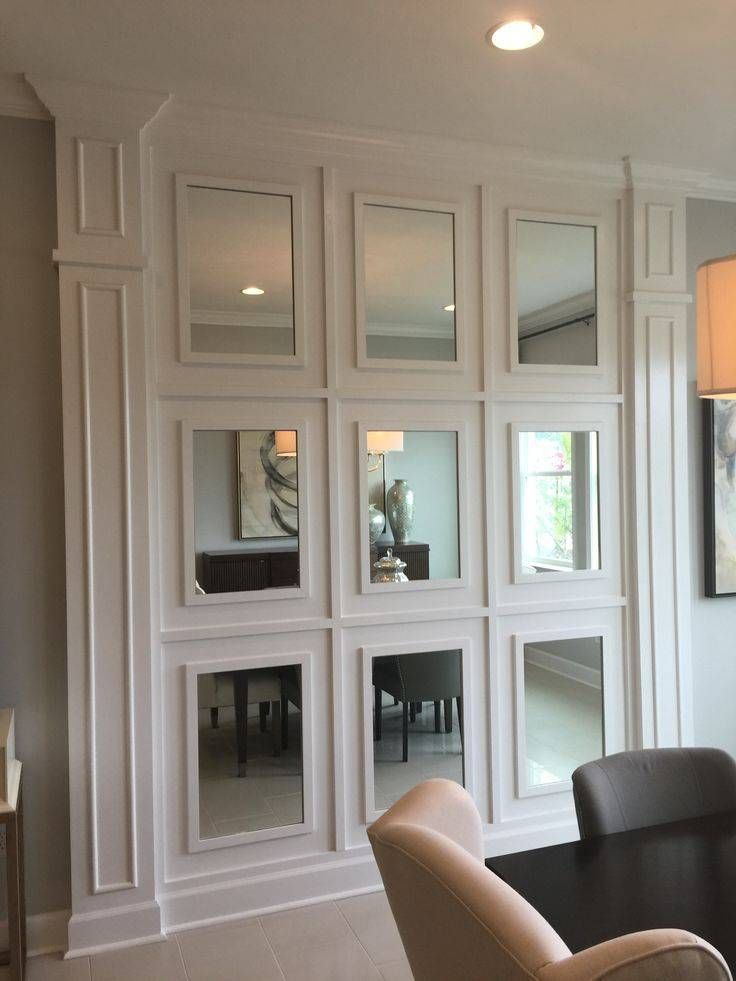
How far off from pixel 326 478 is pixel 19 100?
4.93 ft

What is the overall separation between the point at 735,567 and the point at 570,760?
1081 mm

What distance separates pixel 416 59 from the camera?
2.27 metres

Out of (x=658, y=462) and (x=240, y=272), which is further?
(x=658, y=462)

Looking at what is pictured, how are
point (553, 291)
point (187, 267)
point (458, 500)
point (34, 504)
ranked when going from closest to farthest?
1. point (34, 504)
2. point (187, 267)
3. point (458, 500)
4. point (553, 291)

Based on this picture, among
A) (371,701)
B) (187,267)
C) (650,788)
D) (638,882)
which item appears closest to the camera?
(638,882)

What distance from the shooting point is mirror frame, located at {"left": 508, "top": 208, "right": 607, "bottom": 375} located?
3.01 metres

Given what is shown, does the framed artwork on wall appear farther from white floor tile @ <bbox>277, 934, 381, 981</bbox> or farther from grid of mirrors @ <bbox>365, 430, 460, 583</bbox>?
white floor tile @ <bbox>277, 934, 381, 981</bbox>

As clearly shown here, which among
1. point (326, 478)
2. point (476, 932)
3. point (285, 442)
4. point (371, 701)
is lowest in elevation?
point (371, 701)

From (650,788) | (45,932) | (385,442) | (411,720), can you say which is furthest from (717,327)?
(45,932)

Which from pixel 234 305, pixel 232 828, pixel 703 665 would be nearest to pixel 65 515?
pixel 234 305

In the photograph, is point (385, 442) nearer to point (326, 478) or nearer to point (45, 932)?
point (326, 478)

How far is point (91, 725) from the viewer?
2.46 m

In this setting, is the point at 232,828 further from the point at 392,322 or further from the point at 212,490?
the point at 392,322

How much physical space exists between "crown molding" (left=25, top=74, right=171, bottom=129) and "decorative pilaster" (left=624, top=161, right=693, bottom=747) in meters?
1.82
